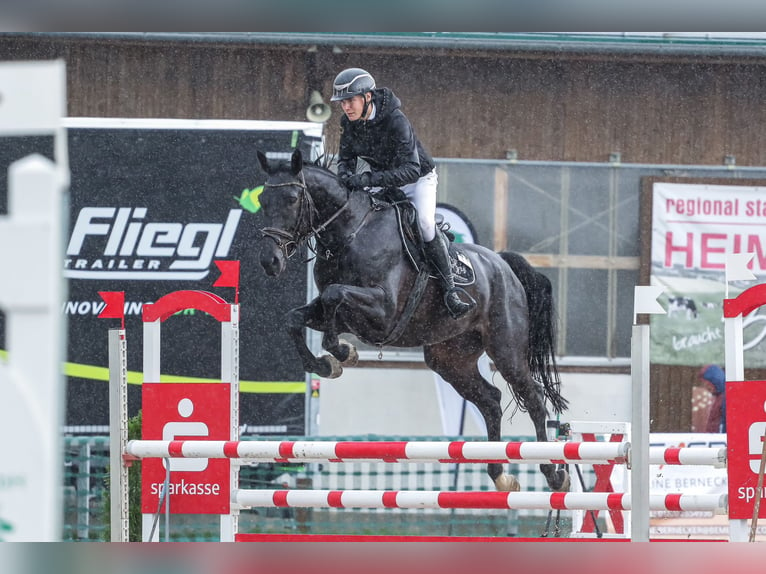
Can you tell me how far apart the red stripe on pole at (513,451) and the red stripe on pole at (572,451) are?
149mm

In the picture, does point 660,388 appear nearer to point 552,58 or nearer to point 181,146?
point 552,58

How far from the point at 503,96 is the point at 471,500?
5.05 m

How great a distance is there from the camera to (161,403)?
14.0 feet

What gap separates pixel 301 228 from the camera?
4.06 m

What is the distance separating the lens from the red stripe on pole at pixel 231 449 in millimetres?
3801

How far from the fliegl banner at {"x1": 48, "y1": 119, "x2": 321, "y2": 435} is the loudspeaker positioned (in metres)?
1.93

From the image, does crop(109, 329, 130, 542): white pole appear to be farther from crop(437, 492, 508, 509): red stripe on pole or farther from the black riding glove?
crop(437, 492, 508, 509): red stripe on pole

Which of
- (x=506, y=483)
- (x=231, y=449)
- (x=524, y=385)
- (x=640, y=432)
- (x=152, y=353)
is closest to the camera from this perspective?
(x=640, y=432)

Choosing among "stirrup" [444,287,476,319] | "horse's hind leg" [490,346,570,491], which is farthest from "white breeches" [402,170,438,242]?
"horse's hind leg" [490,346,570,491]

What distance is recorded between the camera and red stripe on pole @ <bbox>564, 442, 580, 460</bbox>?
3.54 metres

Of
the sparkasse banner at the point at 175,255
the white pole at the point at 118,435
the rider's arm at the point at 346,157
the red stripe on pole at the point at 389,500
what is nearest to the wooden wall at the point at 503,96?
the sparkasse banner at the point at 175,255

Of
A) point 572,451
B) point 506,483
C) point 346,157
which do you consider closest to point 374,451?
point 572,451

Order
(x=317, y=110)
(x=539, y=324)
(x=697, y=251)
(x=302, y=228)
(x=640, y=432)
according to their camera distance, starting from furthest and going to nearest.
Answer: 1. (x=697, y=251)
2. (x=317, y=110)
3. (x=539, y=324)
4. (x=302, y=228)
5. (x=640, y=432)

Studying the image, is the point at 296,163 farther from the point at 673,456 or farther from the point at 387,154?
the point at 673,456
